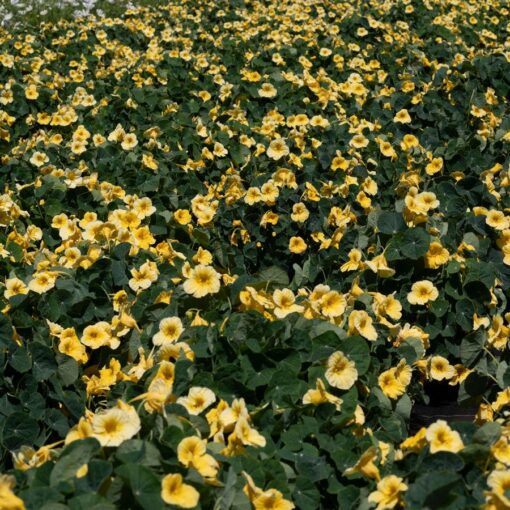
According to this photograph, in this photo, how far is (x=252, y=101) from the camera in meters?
5.79

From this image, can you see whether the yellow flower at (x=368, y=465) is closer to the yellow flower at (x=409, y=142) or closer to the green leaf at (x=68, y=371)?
the green leaf at (x=68, y=371)

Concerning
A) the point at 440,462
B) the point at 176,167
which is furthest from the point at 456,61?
the point at 440,462

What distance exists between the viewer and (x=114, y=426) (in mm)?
1981

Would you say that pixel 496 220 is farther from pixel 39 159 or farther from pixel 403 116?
pixel 39 159

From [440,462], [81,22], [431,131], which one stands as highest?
[440,462]

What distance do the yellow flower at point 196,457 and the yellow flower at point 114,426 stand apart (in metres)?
0.14

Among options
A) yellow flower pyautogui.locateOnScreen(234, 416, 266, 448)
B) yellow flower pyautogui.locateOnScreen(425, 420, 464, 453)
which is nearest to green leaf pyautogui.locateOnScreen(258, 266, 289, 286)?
yellow flower pyautogui.locateOnScreen(234, 416, 266, 448)

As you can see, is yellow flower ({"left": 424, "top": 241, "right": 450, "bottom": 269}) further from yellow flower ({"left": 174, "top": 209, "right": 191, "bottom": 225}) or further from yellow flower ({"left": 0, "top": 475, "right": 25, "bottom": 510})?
yellow flower ({"left": 0, "top": 475, "right": 25, "bottom": 510})

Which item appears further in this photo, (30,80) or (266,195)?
(30,80)

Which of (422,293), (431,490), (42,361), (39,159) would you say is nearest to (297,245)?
(422,293)

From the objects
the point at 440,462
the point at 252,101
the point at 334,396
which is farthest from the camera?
the point at 252,101

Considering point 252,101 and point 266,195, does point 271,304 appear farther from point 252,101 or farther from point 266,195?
point 252,101

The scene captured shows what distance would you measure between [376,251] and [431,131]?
1.91 m

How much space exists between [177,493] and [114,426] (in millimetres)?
277
